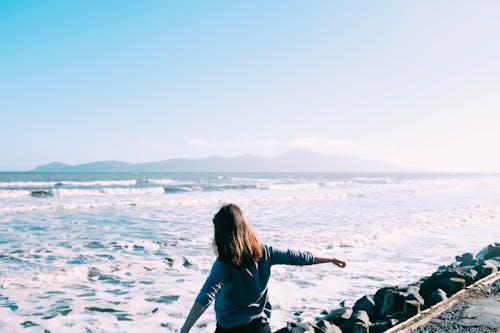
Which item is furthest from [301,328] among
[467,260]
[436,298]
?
[467,260]

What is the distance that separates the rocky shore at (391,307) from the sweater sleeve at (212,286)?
1849mm

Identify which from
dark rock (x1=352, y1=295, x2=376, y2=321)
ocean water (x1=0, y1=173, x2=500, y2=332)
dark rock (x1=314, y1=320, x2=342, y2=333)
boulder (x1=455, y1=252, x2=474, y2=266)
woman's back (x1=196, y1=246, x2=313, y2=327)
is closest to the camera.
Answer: woman's back (x1=196, y1=246, x2=313, y2=327)

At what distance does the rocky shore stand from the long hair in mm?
1838

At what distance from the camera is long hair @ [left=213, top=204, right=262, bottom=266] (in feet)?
8.63

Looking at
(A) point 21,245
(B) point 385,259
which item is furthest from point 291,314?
Result: (A) point 21,245

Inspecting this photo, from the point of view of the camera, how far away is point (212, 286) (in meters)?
2.62

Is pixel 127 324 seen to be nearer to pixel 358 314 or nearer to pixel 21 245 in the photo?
pixel 358 314

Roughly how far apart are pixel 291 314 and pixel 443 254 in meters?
6.26

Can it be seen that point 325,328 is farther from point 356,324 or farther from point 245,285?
point 245,285

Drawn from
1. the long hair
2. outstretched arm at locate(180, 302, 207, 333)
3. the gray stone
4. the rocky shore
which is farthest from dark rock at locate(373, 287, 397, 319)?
outstretched arm at locate(180, 302, 207, 333)

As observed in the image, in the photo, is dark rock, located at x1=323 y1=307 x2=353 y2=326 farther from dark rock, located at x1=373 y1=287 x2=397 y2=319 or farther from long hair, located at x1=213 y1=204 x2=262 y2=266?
long hair, located at x1=213 y1=204 x2=262 y2=266

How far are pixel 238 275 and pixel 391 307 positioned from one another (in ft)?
11.1

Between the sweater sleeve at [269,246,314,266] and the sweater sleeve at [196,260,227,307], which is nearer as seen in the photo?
the sweater sleeve at [196,260,227,307]

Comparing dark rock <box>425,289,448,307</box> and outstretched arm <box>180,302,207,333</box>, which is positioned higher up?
outstretched arm <box>180,302,207,333</box>
